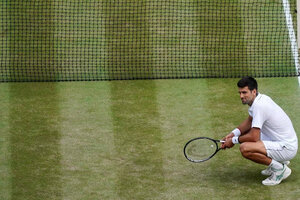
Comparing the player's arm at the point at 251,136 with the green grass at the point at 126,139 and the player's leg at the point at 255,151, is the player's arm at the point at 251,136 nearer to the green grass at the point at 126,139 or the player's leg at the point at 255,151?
the player's leg at the point at 255,151

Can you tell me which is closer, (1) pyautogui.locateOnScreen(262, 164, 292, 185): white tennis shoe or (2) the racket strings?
Result: (1) pyautogui.locateOnScreen(262, 164, 292, 185): white tennis shoe

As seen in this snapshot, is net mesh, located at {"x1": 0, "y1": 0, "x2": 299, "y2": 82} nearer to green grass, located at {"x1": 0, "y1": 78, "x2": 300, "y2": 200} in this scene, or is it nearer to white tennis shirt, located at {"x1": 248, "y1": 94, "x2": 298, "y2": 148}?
green grass, located at {"x1": 0, "y1": 78, "x2": 300, "y2": 200}

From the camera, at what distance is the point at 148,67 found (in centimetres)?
1355

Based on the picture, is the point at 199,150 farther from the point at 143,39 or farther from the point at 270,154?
the point at 143,39

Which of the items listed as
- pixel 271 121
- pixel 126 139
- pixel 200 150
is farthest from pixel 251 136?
pixel 126 139

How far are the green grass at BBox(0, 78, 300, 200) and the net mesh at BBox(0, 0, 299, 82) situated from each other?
618mm

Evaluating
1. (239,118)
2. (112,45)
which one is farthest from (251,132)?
(112,45)

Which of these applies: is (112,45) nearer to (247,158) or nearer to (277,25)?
Result: (277,25)

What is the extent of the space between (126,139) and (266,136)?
222 cm

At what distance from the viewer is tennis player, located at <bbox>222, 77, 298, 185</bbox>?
8883 mm

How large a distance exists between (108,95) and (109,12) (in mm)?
3657

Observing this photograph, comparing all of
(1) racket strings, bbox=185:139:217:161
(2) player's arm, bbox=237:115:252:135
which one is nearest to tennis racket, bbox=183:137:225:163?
(1) racket strings, bbox=185:139:217:161

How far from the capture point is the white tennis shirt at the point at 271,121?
8864mm

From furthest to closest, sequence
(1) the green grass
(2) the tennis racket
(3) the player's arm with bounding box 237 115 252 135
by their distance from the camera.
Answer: (2) the tennis racket < (3) the player's arm with bounding box 237 115 252 135 < (1) the green grass
